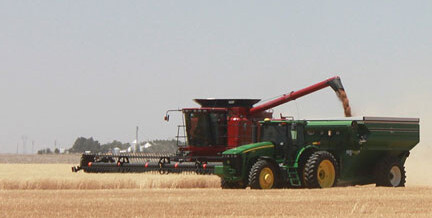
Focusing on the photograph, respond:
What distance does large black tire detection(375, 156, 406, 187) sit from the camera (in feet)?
85.3

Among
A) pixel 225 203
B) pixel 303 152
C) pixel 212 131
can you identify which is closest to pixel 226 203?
pixel 225 203

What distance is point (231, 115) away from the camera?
32.3 m

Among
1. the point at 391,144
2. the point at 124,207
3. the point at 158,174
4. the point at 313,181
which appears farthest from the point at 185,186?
the point at 124,207

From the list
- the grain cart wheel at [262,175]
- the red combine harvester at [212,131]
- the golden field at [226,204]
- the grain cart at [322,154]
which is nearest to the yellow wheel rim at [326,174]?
the grain cart at [322,154]

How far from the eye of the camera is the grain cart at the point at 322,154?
2412cm

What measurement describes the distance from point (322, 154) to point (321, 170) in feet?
1.42

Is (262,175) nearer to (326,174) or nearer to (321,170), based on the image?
(321,170)

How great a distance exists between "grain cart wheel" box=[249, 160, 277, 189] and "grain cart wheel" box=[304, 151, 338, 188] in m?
0.91

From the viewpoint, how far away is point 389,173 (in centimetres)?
2606

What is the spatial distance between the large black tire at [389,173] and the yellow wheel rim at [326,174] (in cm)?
215

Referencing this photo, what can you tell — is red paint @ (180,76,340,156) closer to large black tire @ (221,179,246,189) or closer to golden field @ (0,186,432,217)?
large black tire @ (221,179,246,189)

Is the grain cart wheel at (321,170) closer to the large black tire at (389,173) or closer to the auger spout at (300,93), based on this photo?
the large black tire at (389,173)

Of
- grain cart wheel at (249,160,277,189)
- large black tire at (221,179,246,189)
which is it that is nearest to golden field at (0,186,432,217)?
grain cart wheel at (249,160,277,189)

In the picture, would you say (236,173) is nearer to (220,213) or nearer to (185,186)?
(185,186)
